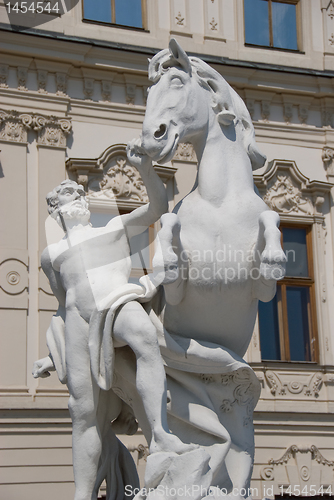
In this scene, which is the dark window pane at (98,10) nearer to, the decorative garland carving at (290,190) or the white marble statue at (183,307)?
the decorative garland carving at (290,190)

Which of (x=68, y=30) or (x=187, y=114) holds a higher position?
(x=68, y=30)

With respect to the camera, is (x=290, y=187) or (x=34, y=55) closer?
(x=34, y=55)

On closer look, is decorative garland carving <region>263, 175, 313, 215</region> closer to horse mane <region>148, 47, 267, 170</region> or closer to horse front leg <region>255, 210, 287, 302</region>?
horse mane <region>148, 47, 267, 170</region>

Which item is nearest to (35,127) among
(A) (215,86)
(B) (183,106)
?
(A) (215,86)

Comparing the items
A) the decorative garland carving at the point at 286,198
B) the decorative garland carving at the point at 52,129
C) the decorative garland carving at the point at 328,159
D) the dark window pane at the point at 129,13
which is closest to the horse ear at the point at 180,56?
the decorative garland carving at the point at 52,129

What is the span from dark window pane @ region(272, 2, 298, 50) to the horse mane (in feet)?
28.5

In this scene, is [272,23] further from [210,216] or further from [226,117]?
[210,216]

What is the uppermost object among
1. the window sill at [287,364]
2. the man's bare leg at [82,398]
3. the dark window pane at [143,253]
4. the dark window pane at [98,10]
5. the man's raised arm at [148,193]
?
the dark window pane at [98,10]

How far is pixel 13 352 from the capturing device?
10297 millimetres

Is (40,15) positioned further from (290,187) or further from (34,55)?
(290,187)

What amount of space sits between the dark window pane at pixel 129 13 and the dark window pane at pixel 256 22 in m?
1.58

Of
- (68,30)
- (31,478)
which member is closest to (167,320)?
(31,478)

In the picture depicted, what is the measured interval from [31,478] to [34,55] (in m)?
5.08

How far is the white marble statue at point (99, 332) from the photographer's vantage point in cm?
400
